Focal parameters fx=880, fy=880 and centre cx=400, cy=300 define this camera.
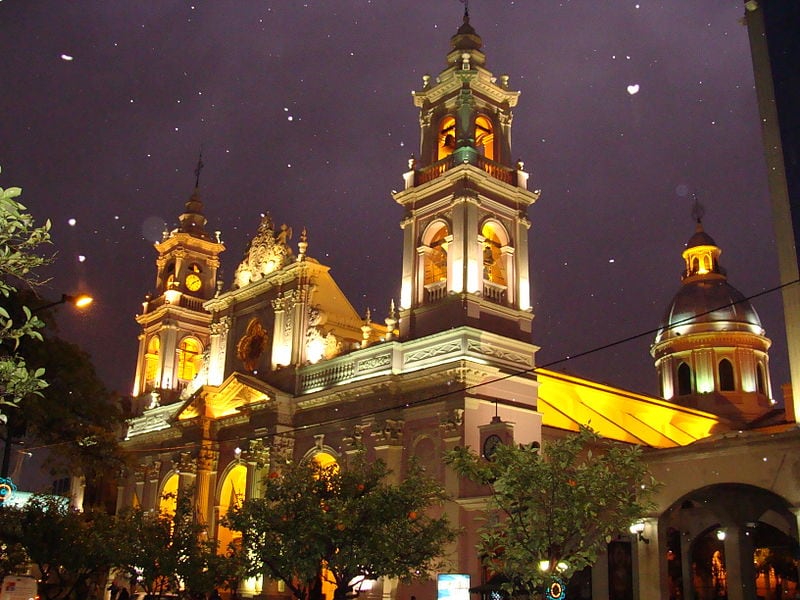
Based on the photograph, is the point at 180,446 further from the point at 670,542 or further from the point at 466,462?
the point at 466,462

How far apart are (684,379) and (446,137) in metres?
27.8

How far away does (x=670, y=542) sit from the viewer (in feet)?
125

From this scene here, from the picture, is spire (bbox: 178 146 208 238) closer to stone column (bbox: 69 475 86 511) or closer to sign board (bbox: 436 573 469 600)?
stone column (bbox: 69 475 86 511)

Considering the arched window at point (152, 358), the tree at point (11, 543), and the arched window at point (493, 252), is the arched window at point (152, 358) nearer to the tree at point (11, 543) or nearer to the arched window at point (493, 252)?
the tree at point (11, 543)

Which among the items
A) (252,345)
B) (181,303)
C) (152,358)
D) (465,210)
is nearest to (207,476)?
(252,345)

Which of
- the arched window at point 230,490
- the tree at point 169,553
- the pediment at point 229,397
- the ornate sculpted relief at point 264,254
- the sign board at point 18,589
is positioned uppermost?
the ornate sculpted relief at point 264,254

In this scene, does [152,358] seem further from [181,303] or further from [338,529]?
[338,529]

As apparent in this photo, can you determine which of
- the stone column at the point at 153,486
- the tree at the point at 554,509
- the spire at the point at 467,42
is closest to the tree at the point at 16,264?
the tree at the point at 554,509

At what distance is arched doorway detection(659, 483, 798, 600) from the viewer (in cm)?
3120

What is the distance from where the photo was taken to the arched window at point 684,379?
2240 inches

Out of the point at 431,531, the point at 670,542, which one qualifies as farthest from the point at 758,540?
the point at 431,531

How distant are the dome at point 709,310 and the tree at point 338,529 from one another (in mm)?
37197

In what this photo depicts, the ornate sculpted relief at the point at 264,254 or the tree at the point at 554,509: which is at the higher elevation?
the ornate sculpted relief at the point at 264,254

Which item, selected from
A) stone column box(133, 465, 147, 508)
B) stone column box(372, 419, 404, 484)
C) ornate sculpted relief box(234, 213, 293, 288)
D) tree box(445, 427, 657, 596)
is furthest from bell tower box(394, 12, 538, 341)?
stone column box(133, 465, 147, 508)
